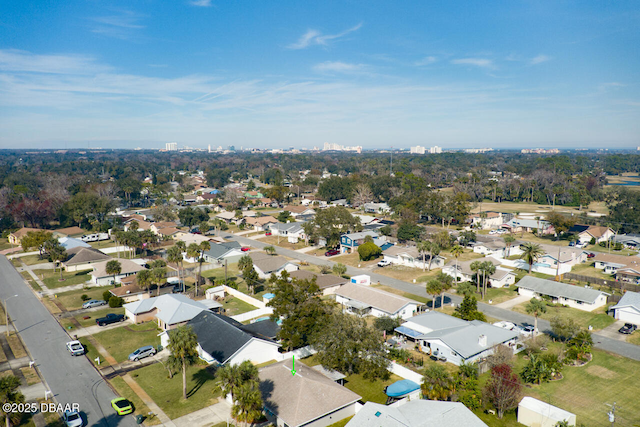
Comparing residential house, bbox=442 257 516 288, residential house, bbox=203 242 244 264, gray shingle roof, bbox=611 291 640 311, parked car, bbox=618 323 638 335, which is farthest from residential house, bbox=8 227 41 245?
gray shingle roof, bbox=611 291 640 311

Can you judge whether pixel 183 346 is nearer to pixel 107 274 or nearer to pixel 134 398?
pixel 134 398

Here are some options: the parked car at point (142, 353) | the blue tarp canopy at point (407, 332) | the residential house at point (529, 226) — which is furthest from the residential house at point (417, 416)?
the residential house at point (529, 226)

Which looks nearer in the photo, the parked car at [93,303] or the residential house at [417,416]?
the residential house at [417,416]

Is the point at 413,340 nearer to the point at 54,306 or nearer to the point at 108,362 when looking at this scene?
the point at 108,362

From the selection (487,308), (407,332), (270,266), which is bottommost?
(487,308)

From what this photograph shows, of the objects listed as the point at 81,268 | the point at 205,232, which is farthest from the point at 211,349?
the point at 205,232

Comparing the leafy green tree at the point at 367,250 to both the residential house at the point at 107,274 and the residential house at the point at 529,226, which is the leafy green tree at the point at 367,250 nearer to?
the residential house at the point at 107,274

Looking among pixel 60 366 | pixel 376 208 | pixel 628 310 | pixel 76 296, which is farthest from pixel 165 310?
pixel 376 208
